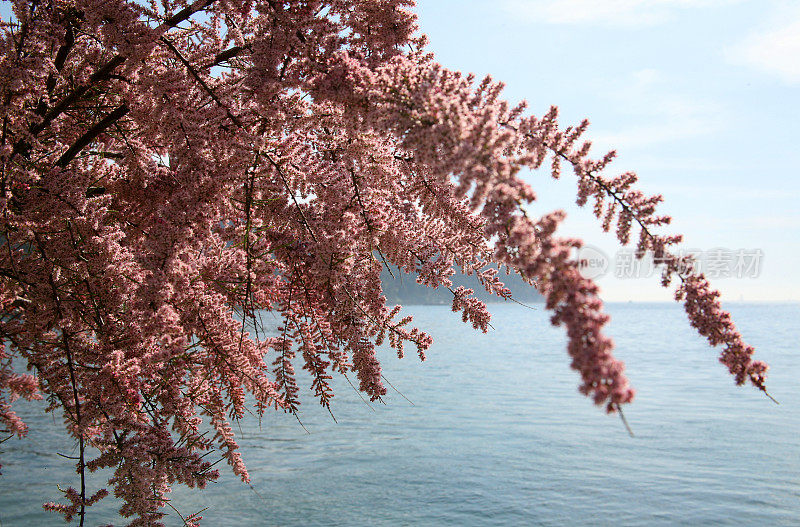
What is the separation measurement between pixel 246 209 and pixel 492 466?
22.2 meters

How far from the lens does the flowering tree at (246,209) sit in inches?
76.1

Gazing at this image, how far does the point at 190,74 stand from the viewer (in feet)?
11.0

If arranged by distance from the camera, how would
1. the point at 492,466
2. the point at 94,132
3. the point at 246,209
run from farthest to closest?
the point at 492,466, the point at 94,132, the point at 246,209

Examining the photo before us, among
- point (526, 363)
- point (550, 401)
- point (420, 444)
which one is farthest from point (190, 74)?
point (526, 363)

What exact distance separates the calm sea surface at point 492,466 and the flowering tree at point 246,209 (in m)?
12.6

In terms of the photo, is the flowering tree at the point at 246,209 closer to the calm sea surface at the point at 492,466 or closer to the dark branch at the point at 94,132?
the dark branch at the point at 94,132

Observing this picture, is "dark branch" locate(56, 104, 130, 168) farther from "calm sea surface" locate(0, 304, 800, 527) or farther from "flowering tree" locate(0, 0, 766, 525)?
"calm sea surface" locate(0, 304, 800, 527)

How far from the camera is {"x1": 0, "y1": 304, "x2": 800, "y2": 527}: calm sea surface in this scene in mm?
18094

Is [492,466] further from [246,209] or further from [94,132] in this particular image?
[246,209]

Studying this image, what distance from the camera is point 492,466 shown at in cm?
2297

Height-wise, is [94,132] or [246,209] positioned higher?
[94,132]

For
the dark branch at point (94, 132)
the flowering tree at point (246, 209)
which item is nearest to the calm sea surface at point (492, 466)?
the flowering tree at point (246, 209)

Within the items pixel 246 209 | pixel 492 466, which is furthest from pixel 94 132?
pixel 492 466

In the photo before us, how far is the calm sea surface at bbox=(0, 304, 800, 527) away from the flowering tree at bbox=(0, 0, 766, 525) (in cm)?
1260
